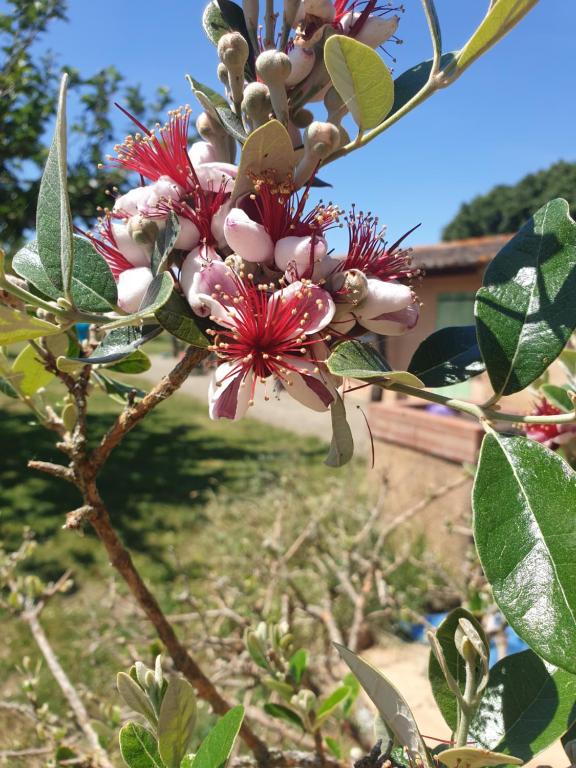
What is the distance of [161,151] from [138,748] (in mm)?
567

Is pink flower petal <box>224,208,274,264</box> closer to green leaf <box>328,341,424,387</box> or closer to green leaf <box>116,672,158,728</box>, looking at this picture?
green leaf <box>328,341,424,387</box>

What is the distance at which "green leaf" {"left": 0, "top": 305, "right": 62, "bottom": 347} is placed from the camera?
0.46 meters

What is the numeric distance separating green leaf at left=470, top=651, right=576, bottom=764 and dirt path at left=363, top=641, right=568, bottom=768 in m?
1.45

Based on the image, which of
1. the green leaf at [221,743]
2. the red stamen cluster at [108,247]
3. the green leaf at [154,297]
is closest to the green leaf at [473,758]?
the green leaf at [221,743]

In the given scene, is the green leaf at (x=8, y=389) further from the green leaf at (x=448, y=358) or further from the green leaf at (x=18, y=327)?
the green leaf at (x=448, y=358)

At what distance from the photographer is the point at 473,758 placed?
0.46m

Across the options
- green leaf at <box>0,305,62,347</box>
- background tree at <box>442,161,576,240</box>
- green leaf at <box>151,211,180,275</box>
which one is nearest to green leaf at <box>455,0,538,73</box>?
green leaf at <box>151,211,180,275</box>

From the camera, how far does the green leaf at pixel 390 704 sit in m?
0.50

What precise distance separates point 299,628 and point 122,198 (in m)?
2.82

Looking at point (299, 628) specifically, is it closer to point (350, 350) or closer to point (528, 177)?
point (350, 350)

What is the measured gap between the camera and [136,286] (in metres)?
0.53

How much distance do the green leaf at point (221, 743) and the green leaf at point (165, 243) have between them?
373 millimetres

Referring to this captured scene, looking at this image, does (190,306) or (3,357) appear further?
(3,357)

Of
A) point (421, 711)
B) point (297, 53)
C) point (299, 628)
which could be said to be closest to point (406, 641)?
point (299, 628)
